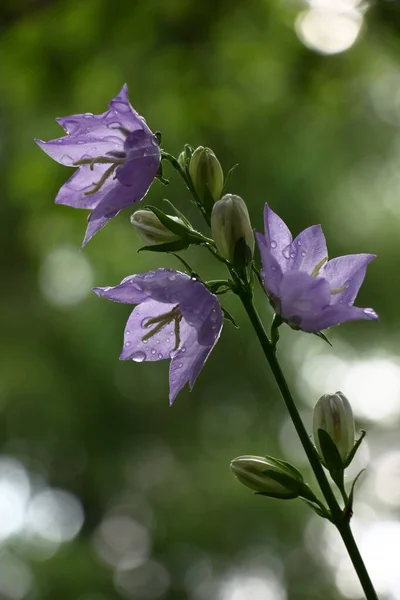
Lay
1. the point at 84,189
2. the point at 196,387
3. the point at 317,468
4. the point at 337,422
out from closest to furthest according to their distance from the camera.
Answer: the point at 317,468 → the point at 337,422 → the point at 84,189 → the point at 196,387

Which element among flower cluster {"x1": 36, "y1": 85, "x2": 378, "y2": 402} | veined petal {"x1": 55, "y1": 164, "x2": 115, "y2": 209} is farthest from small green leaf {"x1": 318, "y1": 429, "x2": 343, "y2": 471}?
veined petal {"x1": 55, "y1": 164, "x2": 115, "y2": 209}

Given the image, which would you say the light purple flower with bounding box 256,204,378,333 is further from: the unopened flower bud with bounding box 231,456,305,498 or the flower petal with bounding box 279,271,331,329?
the unopened flower bud with bounding box 231,456,305,498

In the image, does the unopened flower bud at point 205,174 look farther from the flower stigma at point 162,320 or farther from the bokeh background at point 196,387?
the bokeh background at point 196,387

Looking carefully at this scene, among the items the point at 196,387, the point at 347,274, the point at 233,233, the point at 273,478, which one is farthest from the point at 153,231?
the point at 196,387

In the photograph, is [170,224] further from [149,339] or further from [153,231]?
[149,339]

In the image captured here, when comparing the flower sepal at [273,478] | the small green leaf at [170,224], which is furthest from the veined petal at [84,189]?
the flower sepal at [273,478]

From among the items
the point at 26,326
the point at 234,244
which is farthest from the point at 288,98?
the point at 234,244
